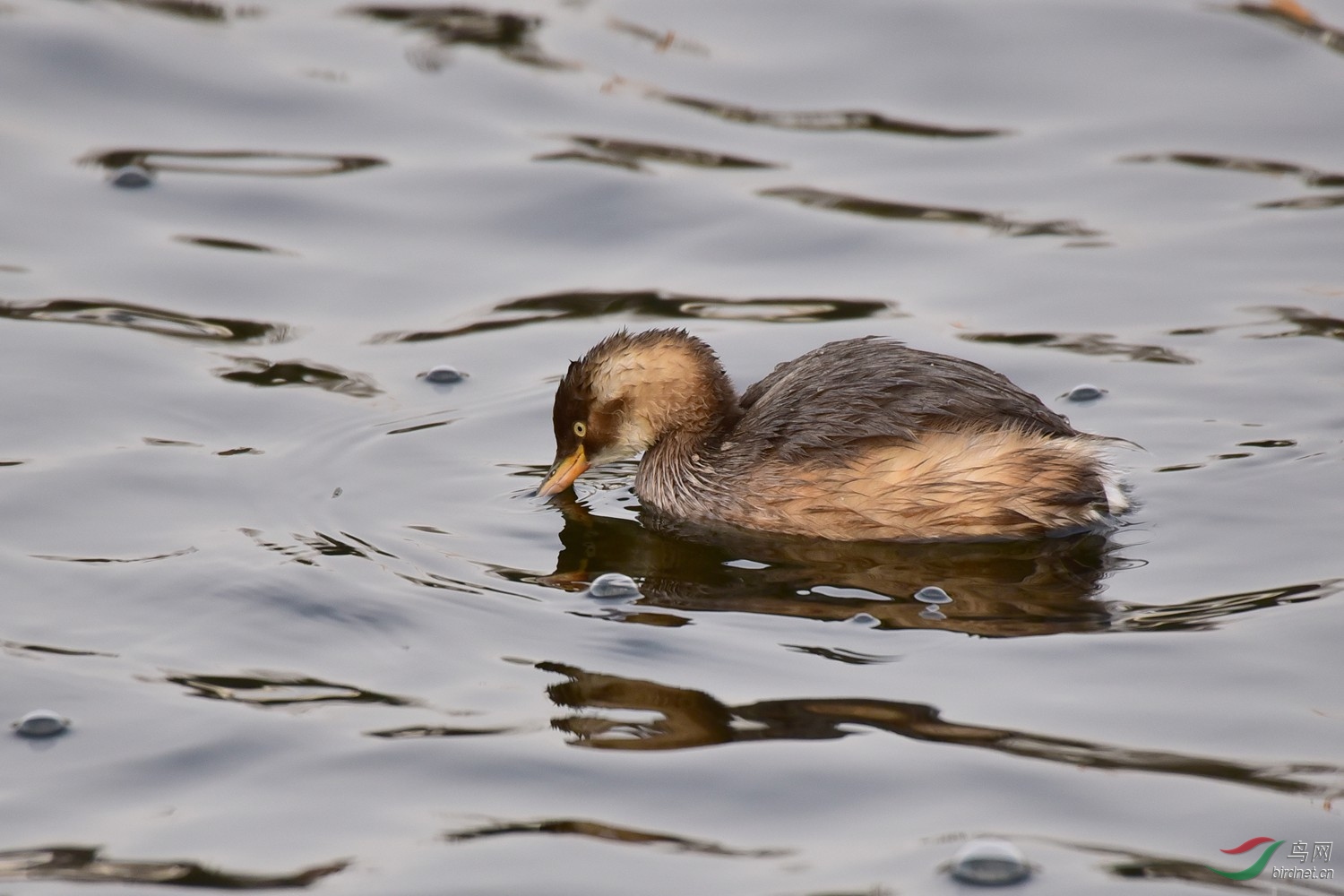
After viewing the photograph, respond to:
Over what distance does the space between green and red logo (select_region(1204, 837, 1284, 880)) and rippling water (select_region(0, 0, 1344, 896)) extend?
44mm

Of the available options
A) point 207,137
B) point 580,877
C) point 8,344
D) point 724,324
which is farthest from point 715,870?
point 207,137

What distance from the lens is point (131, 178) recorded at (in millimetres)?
11227

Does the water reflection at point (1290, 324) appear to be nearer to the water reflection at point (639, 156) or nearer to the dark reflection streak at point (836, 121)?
the dark reflection streak at point (836, 121)

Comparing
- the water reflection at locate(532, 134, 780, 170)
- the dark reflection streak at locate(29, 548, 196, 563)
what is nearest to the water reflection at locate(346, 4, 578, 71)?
the water reflection at locate(532, 134, 780, 170)

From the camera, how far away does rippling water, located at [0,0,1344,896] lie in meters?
5.30

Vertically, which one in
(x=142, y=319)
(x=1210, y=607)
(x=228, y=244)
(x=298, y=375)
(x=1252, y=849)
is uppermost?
(x=228, y=244)

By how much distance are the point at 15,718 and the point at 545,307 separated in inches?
179

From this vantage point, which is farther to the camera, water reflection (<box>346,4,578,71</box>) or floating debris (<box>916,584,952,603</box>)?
water reflection (<box>346,4,578,71</box>)

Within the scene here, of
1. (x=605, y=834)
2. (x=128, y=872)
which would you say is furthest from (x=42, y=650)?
(x=605, y=834)

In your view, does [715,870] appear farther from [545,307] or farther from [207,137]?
[207,137]

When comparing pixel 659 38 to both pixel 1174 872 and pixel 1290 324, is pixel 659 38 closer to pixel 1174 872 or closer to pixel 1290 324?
pixel 1290 324

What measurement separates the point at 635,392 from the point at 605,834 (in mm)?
3073

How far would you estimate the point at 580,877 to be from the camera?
16.3 feet

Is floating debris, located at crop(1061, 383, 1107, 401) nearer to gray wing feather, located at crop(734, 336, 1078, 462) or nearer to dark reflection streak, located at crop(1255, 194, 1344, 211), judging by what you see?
gray wing feather, located at crop(734, 336, 1078, 462)
